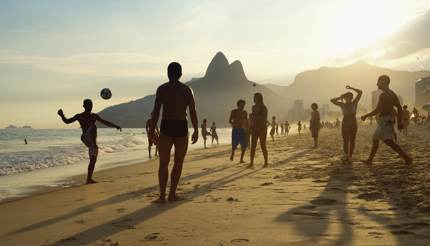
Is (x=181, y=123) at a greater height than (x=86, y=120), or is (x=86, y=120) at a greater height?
(x=86, y=120)

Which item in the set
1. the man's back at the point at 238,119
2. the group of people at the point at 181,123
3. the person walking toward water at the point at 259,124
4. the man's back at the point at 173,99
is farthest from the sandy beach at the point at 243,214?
the man's back at the point at 238,119

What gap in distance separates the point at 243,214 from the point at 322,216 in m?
0.84

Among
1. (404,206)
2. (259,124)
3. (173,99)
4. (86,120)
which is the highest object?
(173,99)

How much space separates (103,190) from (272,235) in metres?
4.64

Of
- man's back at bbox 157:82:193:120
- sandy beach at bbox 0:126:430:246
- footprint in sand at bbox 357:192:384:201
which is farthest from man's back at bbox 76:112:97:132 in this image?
footprint in sand at bbox 357:192:384:201

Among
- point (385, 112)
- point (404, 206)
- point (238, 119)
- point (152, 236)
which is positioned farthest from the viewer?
point (238, 119)

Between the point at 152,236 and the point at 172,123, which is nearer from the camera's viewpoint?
the point at 152,236

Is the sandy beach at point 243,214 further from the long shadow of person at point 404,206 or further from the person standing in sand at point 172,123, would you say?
the person standing in sand at point 172,123

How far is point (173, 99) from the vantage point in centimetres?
604

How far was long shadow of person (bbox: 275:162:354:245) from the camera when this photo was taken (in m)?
3.70

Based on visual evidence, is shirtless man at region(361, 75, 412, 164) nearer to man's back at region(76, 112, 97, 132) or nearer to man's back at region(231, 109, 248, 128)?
man's back at region(231, 109, 248, 128)

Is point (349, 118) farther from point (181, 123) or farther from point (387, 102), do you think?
point (181, 123)

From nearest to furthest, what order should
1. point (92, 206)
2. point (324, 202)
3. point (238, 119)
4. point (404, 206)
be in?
point (404, 206) → point (324, 202) → point (92, 206) → point (238, 119)

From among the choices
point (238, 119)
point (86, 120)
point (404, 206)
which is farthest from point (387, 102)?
point (86, 120)
